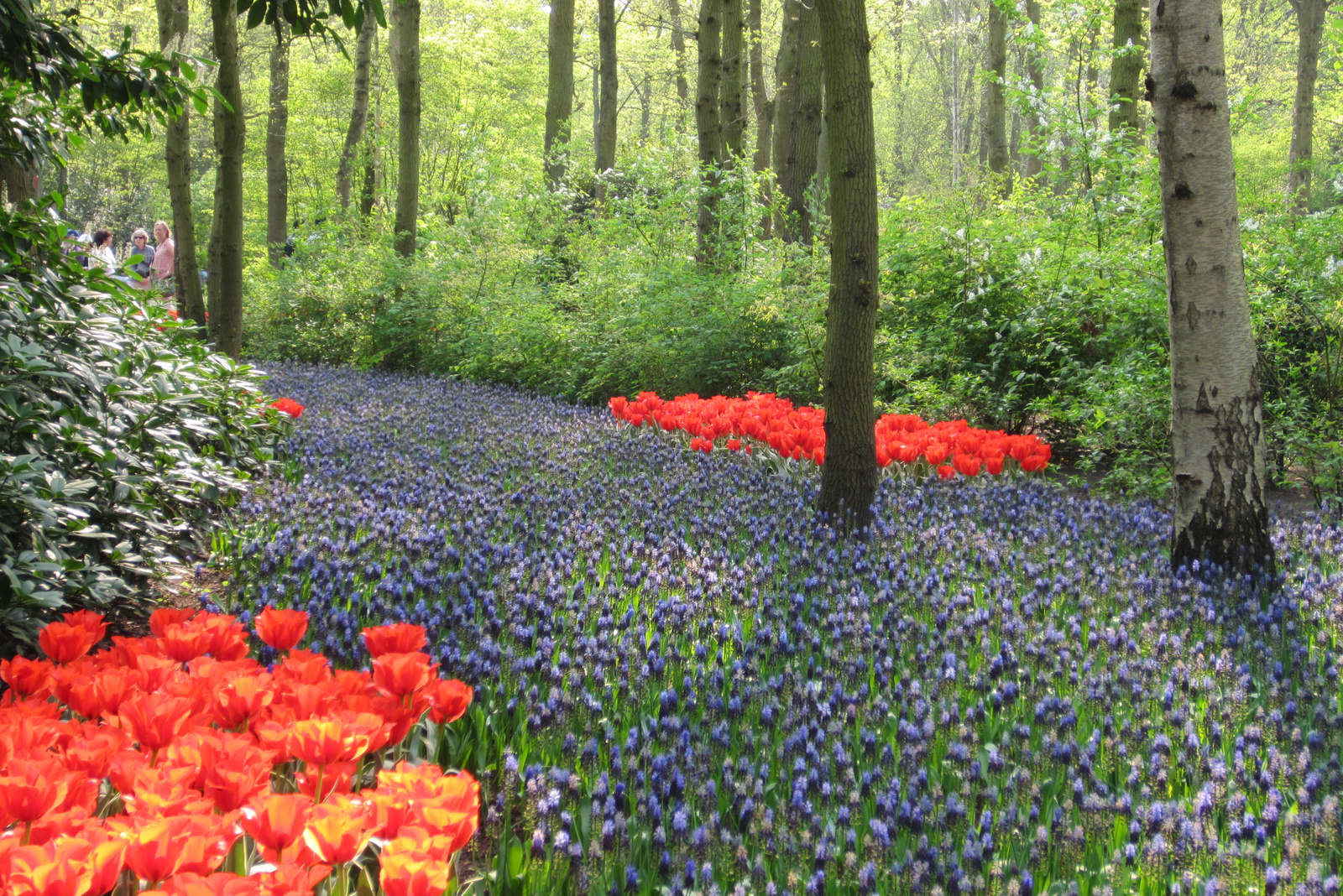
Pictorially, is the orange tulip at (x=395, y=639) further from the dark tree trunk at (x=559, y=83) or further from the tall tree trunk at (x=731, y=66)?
the dark tree trunk at (x=559, y=83)

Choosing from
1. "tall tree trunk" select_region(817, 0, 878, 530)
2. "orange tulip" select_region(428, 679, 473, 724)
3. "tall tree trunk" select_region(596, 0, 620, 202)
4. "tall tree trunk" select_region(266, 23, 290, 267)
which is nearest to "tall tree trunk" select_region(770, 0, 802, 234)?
"tall tree trunk" select_region(596, 0, 620, 202)

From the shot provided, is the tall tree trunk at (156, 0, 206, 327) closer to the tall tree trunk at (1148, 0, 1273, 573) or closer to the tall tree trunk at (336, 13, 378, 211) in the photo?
the tall tree trunk at (336, 13, 378, 211)

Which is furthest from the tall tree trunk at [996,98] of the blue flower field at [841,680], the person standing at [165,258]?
the blue flower field at [841,680]

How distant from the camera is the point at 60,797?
145 cm

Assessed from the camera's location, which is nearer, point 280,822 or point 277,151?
point 280,822

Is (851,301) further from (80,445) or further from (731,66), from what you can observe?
(731,66)

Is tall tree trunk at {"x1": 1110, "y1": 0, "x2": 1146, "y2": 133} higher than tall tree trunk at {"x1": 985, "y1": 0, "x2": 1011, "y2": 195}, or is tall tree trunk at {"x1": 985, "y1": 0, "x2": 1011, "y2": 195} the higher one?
tall tree trunk at {"x1": 985, "y1": 0, "x2": 1011, "y2": 195}

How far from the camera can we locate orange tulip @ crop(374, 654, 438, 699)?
6.32ft

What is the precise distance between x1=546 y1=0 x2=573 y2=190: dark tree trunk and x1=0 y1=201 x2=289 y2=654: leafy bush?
12.6m

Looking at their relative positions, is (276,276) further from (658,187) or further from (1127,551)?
(1127,551)

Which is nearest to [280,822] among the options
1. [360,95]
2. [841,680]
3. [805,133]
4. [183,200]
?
[841,680]

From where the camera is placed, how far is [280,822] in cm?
137

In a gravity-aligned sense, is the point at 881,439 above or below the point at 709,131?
below

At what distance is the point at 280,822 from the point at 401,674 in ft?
1.86
